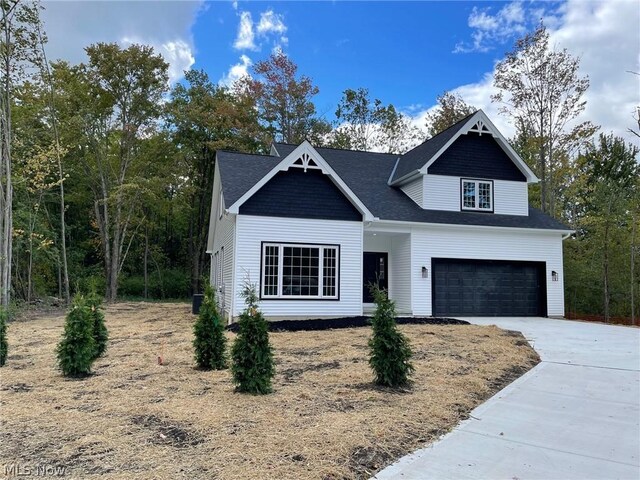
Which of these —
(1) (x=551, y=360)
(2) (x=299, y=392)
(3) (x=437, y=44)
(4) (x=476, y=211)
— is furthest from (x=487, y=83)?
(2) (x=299, y=392)

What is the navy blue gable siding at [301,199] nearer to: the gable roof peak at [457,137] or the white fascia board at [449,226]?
the white fascia board at [449,226]

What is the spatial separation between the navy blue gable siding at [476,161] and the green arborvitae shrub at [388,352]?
11025mm

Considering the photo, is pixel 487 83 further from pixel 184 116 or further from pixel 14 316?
pixel 14 316

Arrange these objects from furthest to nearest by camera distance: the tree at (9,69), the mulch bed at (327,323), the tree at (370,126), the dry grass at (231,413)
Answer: the tree at (370,126), the tree at (9,69), the mulch bed at (327,323), the dry grass at (231,413)

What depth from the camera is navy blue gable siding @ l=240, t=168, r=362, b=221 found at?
498 inches

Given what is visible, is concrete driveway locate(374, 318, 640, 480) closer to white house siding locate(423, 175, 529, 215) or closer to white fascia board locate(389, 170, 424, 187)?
white house siding locate(423, 175, 529, 215)

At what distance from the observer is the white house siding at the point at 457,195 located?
52.5 ft

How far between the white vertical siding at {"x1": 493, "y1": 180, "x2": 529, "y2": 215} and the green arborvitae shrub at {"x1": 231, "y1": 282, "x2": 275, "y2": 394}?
13.0 m

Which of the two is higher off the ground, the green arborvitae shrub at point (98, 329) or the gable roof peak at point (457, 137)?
the gable roof peak at point (457, 137)

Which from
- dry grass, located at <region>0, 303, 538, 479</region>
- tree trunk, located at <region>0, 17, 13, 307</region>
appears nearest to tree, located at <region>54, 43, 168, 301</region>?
tree trunk, located at <region>0, 17, 13, 307</region>

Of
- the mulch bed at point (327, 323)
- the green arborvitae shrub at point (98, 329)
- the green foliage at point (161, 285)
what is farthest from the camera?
the green foliage at point (161, 285)

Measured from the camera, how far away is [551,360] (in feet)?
26.2

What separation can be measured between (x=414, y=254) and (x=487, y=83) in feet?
44.4

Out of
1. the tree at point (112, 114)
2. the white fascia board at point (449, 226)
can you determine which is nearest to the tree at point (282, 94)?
the tree at point (112, 114)
